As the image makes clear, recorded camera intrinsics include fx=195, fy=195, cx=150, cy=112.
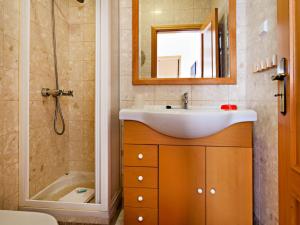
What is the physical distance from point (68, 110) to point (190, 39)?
1.34m

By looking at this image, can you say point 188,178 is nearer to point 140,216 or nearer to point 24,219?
point 140,216

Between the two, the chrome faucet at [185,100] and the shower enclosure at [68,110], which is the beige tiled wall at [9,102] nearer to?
the shower enclosure at [68,110]

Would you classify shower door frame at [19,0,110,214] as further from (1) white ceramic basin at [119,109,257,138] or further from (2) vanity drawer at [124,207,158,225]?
(1) white ceramic basin at [119,109,257,138]

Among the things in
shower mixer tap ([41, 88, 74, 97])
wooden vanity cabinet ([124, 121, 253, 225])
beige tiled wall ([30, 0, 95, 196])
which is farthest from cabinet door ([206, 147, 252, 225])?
shower mixer tap ([41, 88, 74, 97])

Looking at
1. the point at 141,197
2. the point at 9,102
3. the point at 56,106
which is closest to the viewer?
the point at 141,197

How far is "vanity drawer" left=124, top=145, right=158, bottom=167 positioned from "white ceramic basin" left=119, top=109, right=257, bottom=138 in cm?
14

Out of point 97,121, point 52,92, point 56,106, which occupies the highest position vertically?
point 52,92

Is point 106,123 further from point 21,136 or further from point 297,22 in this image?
point 297,22

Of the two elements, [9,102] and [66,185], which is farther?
[66,185]

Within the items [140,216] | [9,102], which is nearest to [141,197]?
[140,216]

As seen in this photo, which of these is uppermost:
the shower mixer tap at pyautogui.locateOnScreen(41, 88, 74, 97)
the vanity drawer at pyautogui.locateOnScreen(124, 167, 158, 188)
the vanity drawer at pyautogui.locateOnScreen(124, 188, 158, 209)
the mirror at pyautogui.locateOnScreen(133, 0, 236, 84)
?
the mirror at pyautogui.locateOnScreen(133, 0, 236, 84)

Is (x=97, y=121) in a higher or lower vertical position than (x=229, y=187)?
higher

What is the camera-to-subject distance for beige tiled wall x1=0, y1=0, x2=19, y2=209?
1.25m

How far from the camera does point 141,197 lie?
3.89 feet
